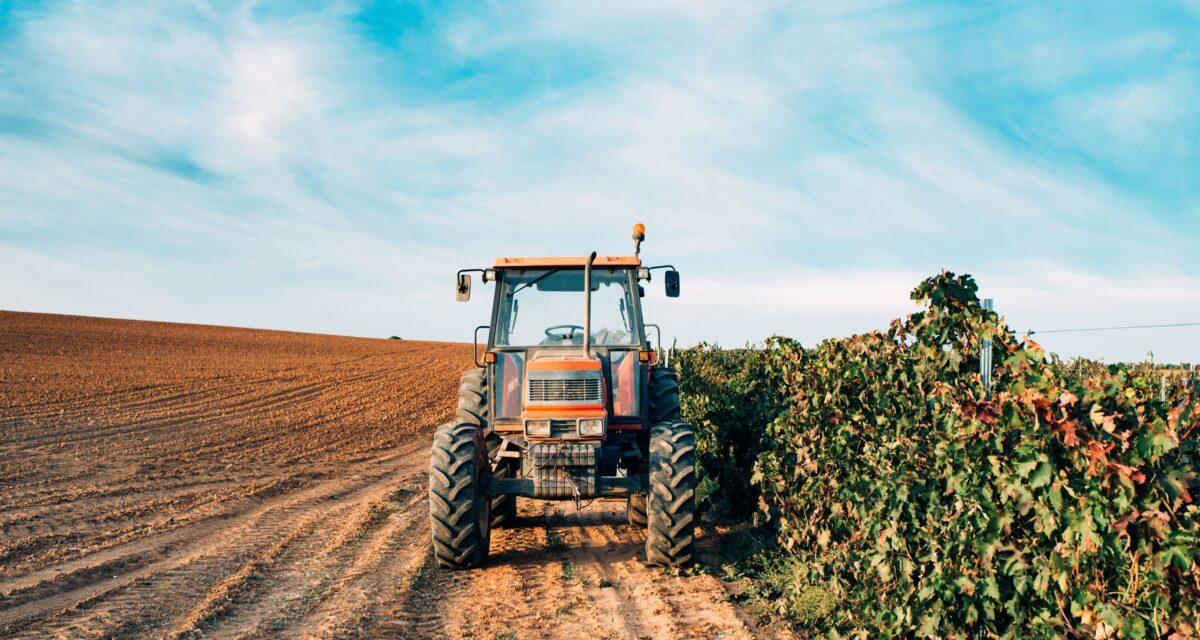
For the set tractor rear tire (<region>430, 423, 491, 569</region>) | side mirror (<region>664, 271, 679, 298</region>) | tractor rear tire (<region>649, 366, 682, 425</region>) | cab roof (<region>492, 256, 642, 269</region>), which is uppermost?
cab roof (<region>492, 256, 642, 269</region>)

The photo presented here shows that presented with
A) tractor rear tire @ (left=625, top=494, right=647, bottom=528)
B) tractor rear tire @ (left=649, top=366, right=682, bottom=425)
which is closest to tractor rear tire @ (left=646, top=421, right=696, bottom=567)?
tractor rear tire @ (left=649, top=366, right=682, bottom=425)

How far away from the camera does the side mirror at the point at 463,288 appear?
23.6 feet

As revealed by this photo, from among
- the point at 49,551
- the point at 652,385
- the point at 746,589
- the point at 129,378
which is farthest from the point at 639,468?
the point at 129,378

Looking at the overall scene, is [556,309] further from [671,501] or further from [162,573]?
[162,573]

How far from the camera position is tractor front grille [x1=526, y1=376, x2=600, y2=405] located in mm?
6547

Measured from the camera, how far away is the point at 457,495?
609cm

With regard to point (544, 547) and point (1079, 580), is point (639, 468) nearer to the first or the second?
point (544, 547)

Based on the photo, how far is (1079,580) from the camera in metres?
3.16

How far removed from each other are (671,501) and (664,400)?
1.34 m

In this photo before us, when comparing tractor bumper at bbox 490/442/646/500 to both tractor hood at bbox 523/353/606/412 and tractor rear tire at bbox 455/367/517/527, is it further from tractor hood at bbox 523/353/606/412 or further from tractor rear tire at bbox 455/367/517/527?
tractor rear tire at bbox 455/367/517/527

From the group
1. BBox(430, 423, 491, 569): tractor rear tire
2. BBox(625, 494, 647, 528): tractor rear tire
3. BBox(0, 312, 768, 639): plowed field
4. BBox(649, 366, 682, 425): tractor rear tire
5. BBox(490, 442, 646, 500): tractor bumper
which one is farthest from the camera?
BBox(625, 494, 647, 528): tractor rear tire

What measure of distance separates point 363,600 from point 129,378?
1972 centimetres

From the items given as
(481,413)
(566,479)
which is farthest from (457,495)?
(481,413)

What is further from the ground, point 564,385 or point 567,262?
point 567,262
